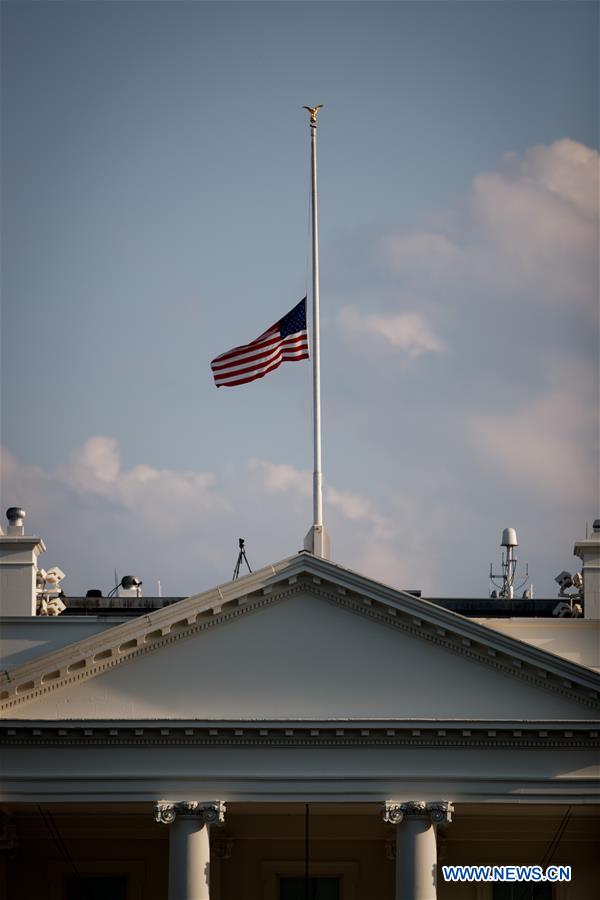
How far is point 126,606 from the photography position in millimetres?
57875

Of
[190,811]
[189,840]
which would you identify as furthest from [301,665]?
[189,840]

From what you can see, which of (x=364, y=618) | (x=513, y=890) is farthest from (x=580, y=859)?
(x=364, y=618)

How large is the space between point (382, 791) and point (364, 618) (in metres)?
3.91

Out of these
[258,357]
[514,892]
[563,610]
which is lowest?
[514,892]

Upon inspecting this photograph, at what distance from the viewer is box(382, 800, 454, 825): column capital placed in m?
48.2

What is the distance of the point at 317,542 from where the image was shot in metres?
50.3

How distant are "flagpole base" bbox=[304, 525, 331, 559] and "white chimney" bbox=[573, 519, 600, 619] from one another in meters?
6.30

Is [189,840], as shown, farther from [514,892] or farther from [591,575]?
[591,575]

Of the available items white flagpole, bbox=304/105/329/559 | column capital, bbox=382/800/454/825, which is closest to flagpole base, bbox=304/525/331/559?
white flagpole, bbox=304/105/329/559

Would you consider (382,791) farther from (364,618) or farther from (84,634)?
(84,634)

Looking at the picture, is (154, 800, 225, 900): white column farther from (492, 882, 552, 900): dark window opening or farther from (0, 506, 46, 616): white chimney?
(492, 882, 552, 900): dark window opening

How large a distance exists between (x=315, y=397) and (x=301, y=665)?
6887 mm

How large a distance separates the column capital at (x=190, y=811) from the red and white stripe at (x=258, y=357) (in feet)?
33.7

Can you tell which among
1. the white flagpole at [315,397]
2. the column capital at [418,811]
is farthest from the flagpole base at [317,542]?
the column capital at [418,811]
